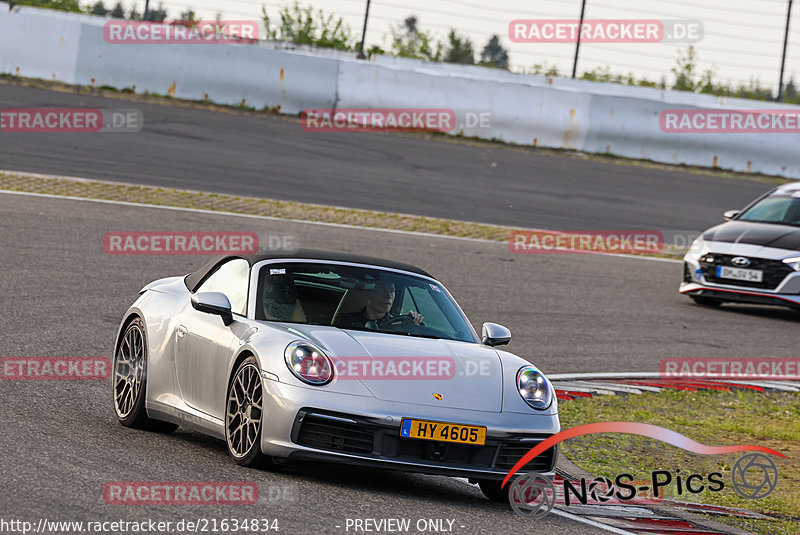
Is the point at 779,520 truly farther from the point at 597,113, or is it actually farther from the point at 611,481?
the point at 597,113

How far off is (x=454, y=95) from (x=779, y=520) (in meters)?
17.7

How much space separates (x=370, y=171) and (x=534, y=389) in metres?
14.1

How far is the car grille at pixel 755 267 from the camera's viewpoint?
1518cm

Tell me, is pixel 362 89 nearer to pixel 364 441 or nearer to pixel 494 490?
pixel 494 490

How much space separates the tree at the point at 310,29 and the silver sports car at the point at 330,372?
18.9 metres

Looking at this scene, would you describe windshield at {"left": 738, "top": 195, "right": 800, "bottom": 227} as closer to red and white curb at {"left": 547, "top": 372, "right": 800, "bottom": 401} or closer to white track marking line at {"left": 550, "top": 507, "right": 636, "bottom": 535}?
red and white curb at {"left": 547, "top": 372, "right": 800, "bottom": 401}

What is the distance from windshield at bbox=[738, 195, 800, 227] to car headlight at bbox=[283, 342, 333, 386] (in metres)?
11.0

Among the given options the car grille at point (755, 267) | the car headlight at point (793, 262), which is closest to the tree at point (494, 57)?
the car grille at point (755, 267)

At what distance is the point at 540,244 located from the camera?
17953mm

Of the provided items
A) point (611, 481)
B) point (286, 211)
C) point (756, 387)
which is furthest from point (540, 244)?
point (611, 481)

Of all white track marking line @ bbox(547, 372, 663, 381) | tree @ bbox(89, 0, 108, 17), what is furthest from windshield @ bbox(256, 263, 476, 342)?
tree @ bbox(89, 0, 108, 17)

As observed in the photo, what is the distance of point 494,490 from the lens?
6793 millimetres

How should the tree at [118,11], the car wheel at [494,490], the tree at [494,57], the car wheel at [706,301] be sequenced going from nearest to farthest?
1. the car wheel at [494,490]
2. the car wheel at [706,301]
3. the tree at [494,57]
4. the tree at [118,11]

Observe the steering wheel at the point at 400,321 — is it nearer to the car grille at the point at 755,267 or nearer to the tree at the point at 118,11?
the car grille at the point at 755,267
